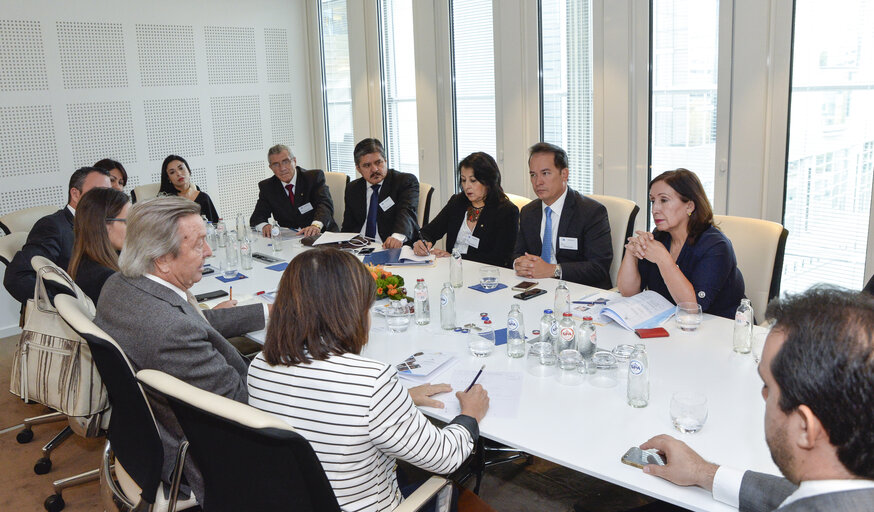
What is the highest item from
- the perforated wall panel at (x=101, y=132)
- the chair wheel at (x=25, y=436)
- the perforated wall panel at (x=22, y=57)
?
the perforated wall panel at (x=22, y=57)

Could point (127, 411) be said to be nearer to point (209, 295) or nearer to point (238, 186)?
point (209, 295)

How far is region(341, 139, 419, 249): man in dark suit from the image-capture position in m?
5.42

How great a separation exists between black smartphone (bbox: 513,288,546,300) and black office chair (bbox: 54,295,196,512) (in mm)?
1818

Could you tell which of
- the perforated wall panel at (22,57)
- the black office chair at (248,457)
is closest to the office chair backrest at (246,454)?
the black office chair at (248,457)

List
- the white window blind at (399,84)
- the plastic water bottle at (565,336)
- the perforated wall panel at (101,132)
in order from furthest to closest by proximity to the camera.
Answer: the white window blind at (399,84) < the perforated wall panel at (101,132) < the plastic water bottle at (565,336)

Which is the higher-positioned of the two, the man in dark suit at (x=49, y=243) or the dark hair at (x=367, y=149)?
the dark hair at (x=367, y=149)

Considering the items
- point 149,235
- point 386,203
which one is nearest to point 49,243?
point 149,235

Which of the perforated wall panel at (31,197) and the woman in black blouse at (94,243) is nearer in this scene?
the woman in black blouse at (94,243)

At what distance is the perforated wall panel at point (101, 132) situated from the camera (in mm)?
6316

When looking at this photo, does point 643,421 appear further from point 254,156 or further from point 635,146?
point 254,156

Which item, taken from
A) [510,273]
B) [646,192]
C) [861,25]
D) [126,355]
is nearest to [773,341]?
[126,355]

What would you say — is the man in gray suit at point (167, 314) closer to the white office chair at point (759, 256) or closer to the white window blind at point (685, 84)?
the white office chair at point (759, 256)

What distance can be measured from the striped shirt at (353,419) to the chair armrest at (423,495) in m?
0.04

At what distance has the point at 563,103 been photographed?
226 inches
